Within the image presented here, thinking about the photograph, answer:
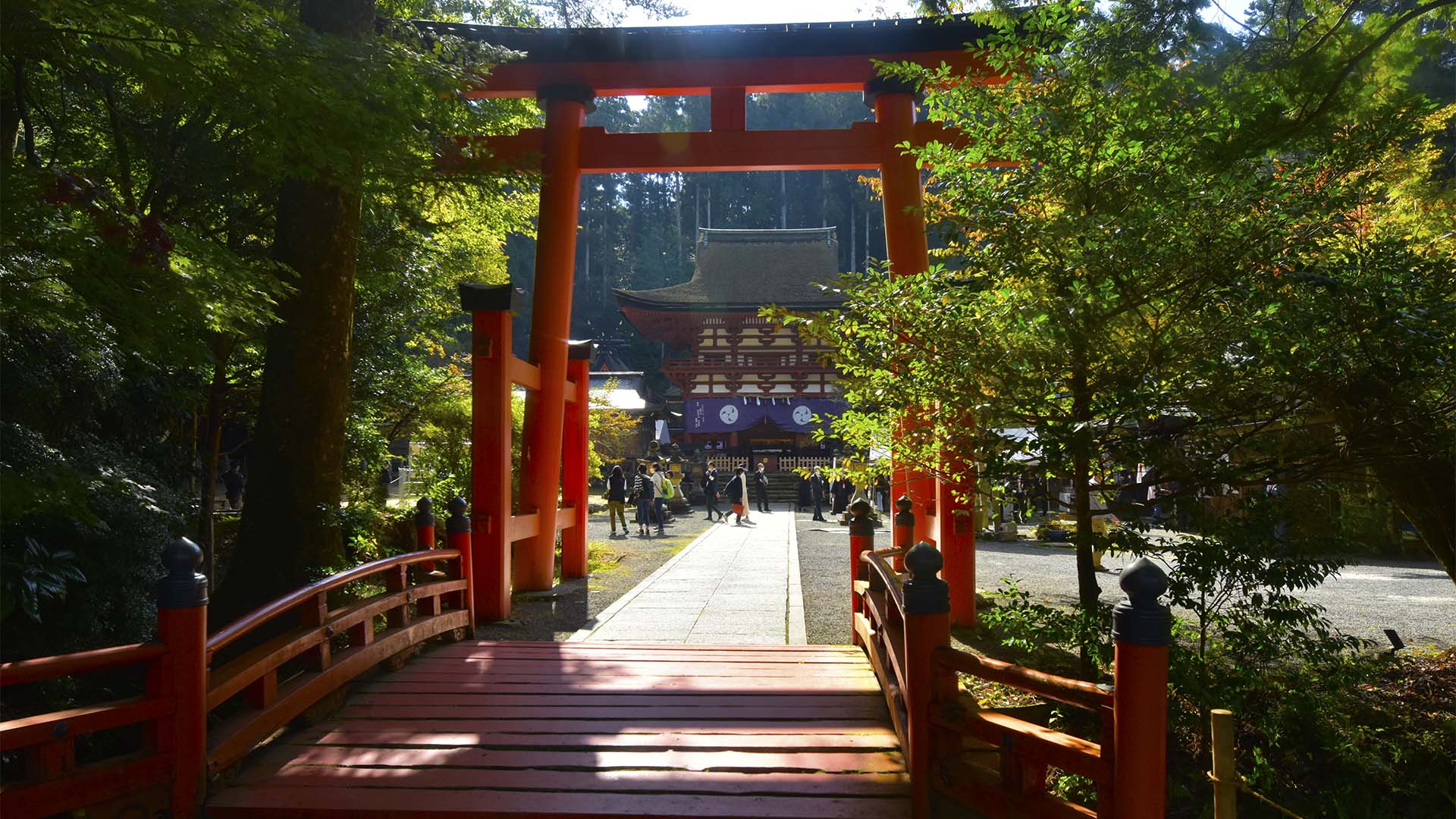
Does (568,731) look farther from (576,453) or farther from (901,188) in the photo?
(576,453)

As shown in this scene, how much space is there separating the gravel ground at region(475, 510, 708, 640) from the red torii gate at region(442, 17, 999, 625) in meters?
0.44

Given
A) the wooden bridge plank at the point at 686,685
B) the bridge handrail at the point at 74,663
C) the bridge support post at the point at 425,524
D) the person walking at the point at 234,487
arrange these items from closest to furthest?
the bridge handrail at the point at 74,663, the wooden bridge plank at the point at 686,685, the bridge support post at the point at 425,524, the person walking at the point at 234,487

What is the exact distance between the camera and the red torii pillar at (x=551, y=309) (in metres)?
8.21

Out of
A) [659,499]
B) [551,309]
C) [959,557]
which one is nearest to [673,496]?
[659,499]

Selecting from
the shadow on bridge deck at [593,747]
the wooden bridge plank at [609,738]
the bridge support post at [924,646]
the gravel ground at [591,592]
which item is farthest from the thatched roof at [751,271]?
the bridge support post at [924,646]

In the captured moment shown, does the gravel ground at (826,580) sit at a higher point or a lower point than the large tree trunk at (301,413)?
lower

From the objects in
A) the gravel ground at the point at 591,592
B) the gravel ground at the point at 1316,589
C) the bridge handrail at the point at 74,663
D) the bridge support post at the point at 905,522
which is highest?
the bridge support post at the point at 905,522

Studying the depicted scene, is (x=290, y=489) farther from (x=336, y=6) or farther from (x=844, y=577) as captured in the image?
(x=844, y=577)

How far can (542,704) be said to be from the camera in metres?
4.55

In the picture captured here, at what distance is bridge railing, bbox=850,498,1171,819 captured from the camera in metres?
2.52

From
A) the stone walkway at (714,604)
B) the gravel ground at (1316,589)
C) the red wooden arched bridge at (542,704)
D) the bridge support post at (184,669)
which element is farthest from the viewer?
the gravel ground at (1316,589)

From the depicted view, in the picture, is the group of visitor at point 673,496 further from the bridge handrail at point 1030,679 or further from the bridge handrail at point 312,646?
the bridge handrail at point 1030,679

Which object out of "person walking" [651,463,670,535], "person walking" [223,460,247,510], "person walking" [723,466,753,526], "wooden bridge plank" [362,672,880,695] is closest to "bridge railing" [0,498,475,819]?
"wooden bridge plank" [362,672,880,695]

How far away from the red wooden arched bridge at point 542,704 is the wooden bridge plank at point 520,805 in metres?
0.01
